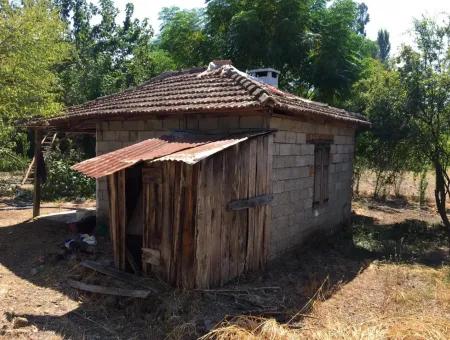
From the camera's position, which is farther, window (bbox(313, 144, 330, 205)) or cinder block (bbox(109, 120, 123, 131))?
window (bbox(313, 144, 330, 205))

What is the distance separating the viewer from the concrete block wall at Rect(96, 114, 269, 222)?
7.19 meters

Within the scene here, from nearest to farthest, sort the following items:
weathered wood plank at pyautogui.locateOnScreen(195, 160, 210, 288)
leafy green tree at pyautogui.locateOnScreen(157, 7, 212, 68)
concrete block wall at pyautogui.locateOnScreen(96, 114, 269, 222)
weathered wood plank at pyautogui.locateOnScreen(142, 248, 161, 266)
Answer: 1. weathered wood plank at pyautogui.locateOnScreen(195, 160, 210, 288)
2. weathered wood plank at pyautogui.locateOnScreen(142, 248, 161, 266)
3. concrete block wall at pyautogui.locateOnScreen(96, 114, 269, 222)
4. leafy green tree at pyautogui.locateOnScreen(157, 7, 212, 68)

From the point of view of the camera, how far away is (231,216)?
6371 millimetres

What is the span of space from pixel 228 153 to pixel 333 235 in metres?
5.48

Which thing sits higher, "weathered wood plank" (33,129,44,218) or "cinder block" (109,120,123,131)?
"cinder block" (109,120,123,131)

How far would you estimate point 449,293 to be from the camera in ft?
21.4

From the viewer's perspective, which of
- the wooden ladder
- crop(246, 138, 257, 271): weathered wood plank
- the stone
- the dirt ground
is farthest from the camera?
the wooden ladder

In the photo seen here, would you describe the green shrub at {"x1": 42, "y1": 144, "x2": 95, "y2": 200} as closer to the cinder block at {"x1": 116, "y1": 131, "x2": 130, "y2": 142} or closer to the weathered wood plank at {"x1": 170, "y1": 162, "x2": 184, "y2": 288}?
the cinder block at {"x1": 116, "y1": 131, "x2": 130, "y2": 142}

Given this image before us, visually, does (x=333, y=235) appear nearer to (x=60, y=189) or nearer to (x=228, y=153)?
(x=228, y=153)

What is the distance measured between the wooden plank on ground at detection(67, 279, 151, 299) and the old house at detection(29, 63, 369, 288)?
0.49m

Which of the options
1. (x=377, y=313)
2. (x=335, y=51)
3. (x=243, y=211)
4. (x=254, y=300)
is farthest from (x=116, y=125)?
(x=335, y=51)

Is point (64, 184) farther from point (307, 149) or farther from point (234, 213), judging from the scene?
point (234, 213)

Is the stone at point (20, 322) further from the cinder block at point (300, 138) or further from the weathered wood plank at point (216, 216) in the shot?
the cinder block at point (300, 138)

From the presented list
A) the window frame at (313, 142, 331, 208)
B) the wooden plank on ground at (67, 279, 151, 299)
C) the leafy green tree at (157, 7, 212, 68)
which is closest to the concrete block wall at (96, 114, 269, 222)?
the window frame at (313, 142, 331, 208)
